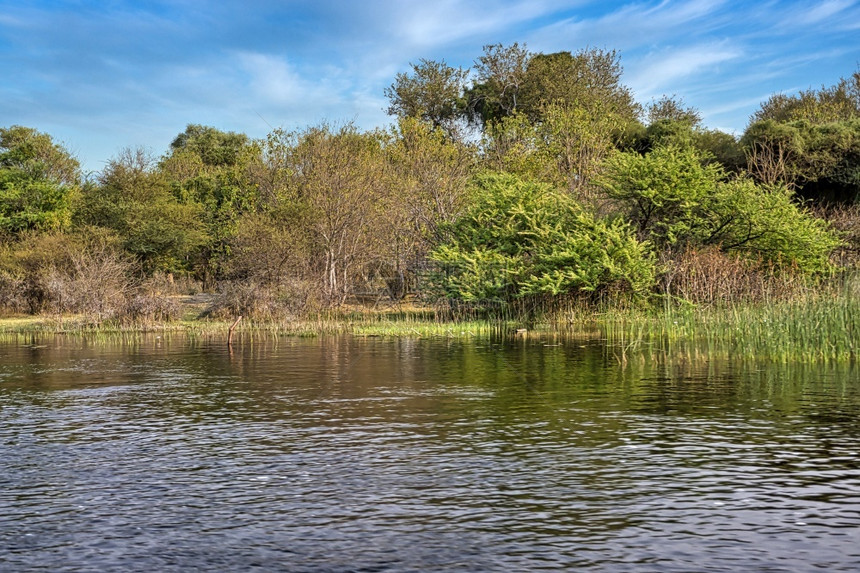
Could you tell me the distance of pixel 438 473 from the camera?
31.1 ft

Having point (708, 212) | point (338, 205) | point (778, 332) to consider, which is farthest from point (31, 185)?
point (778, 332)

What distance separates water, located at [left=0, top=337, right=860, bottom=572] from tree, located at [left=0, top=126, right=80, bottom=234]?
40727 mm

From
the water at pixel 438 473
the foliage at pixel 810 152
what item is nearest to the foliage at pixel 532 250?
the water at pixel 438 473

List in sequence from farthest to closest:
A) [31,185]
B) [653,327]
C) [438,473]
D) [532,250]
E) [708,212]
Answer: [31,185]
[532,250]
[708,212]
[653,327]
[438,473]

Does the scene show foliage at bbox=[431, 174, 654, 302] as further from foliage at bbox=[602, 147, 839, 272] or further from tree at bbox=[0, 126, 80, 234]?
tree at bbox=[0, 126, 80, 234]

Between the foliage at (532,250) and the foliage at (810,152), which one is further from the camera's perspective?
the foliage at (810,152)

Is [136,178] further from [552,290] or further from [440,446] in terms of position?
[440,446]

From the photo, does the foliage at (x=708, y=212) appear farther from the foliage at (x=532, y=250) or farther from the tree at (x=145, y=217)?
the tree at (x=145, y=217)

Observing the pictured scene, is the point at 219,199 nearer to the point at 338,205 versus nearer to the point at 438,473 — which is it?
the point at 338,205

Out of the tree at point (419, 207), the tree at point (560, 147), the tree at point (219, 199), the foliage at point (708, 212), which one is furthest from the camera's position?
the tree at point (219, 199)

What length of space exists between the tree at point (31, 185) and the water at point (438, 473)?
40727 millimetres

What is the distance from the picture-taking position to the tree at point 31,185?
54625 mm

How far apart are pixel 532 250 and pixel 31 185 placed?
36.1 metres

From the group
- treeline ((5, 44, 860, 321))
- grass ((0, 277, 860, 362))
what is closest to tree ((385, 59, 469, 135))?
treeline ((5, 44, 860, 321))
